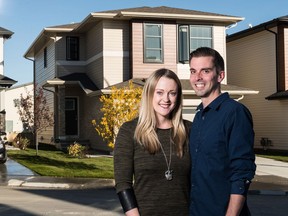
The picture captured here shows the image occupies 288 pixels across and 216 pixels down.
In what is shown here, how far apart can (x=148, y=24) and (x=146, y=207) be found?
20.5 metres

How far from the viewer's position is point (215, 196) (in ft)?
9.83

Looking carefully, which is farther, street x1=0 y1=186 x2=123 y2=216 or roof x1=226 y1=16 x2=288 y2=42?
roof x1=226 y1=16 x2=288 y2=42

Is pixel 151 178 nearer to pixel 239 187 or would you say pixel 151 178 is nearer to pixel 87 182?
pixel 239 187

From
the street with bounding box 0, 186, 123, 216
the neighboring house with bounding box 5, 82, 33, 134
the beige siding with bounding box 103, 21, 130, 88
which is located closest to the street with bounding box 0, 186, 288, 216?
the street with bounding box 0, 186, 123, 216

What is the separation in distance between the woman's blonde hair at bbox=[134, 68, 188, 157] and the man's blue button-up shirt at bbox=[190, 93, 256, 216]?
0.54 feet

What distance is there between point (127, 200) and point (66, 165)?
14971 millimetres

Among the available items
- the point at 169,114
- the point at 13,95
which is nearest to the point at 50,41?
the point at 13,95

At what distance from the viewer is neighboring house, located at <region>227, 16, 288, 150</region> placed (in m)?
25.8

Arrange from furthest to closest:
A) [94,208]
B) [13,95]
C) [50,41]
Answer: [13,95] < [50,41] < [94,208]

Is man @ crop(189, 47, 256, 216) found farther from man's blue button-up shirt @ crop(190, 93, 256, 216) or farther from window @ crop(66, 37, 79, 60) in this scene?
window @ crop(66, 37, 79, 60)

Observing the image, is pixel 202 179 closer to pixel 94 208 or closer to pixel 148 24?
pixel 94 208

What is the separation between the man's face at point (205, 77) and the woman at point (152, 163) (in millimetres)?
174

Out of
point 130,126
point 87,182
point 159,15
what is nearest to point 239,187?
point 130,126

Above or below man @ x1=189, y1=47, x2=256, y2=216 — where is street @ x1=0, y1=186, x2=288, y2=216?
below
